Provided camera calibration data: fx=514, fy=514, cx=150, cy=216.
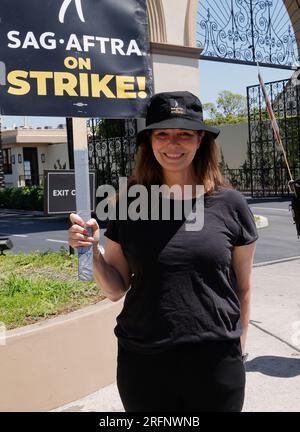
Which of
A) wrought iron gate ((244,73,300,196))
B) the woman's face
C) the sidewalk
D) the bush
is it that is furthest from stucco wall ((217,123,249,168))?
the woman's face

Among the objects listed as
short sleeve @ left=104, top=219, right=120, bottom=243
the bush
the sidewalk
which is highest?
short sleeve @ left=104, top=219, right=120, bottom=243

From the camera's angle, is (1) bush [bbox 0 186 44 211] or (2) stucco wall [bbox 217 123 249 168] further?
(2) stucco wall [bbox 217 123 249 168]

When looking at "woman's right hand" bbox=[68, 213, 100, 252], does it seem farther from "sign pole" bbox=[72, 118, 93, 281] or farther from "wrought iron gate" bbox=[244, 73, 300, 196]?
"wrought iron gate" bbox=[244, 73, 300, 196]

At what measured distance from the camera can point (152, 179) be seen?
2070 millimetres

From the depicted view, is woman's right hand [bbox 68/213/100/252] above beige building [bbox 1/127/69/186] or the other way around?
the other way around

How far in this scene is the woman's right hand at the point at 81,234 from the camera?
6.16 ft

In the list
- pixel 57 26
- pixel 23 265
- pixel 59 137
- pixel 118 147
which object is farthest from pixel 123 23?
pixel 59 137

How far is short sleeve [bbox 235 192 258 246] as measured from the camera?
6.43 ft

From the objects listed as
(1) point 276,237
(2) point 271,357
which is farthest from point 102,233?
(2) point 271,357

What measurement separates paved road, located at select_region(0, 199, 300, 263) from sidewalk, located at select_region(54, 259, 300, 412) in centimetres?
234

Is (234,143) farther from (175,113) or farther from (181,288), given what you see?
(181,288)

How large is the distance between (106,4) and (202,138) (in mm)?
2992

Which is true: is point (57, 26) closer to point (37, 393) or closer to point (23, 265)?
point (23, 265)

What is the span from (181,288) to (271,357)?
2.77 metres
